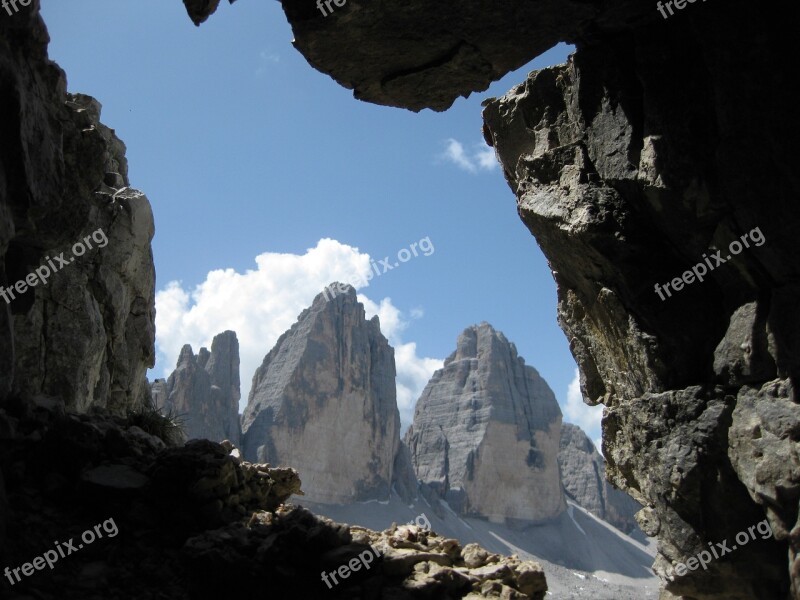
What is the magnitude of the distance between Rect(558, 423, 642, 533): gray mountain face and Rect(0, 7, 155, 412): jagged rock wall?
97177mm

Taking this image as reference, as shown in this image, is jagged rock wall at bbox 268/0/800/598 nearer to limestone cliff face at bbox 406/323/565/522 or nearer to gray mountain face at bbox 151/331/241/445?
gray mountain face at bbox 151/331/241/445

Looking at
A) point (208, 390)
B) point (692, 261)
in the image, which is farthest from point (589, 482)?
point (692, 261)

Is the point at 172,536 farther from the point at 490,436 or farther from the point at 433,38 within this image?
the point at 490,436

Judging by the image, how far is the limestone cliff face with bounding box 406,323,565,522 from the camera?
328 ft

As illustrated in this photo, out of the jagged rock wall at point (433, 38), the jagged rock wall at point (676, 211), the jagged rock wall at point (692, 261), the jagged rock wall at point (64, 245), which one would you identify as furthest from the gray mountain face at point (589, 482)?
the jagged rock wall at point (433, 38)

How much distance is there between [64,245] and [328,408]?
7883 cm

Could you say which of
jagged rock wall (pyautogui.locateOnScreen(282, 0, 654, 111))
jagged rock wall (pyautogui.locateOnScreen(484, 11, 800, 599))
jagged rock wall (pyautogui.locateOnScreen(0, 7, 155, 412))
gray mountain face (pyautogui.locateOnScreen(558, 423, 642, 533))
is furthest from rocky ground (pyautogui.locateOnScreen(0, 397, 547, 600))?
gray mountain face (pyautogui.locateOnScreen(558, 423, 642, 533))

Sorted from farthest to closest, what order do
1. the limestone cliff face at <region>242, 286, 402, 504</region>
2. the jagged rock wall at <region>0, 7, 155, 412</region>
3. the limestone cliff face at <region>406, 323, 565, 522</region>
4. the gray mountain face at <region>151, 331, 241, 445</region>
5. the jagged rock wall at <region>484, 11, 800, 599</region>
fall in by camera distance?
the limestone cliff face at <region>406, 323, 565, 522</region> → the limestone cliff face at <region>242, 286, 402, 504</region> → the gray mountain face at <region>151, 331, 241, 445</region> → the jagged rock wall at <region>0, 7, 155, 412</region> → the jagged rock wall at <region>484, 11, 800, 599</region>

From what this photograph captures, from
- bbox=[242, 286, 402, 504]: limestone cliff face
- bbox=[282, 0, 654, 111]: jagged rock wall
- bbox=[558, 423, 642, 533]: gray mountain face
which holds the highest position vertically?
bbox=[242, 286, 402, 504]: limestone cliff face

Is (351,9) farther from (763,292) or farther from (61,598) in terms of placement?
(61,598)

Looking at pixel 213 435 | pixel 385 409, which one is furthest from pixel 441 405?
pixel 213 435

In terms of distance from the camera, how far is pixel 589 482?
378ft

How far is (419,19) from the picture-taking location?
880 cm

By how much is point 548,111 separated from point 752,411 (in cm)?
541
